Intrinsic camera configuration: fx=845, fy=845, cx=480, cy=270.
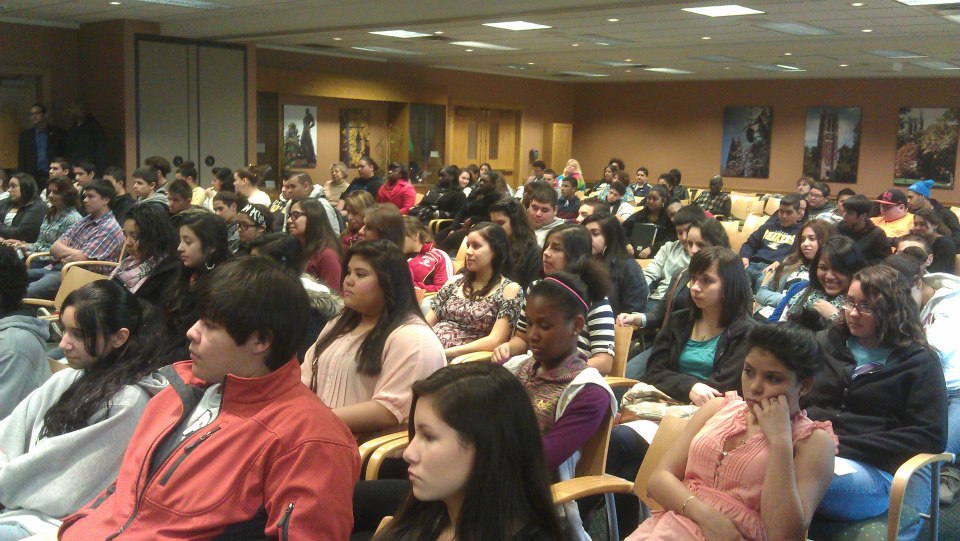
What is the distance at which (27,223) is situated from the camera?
25.6ft

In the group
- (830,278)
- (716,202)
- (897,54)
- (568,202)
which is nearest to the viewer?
(830,278)

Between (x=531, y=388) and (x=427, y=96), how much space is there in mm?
14071

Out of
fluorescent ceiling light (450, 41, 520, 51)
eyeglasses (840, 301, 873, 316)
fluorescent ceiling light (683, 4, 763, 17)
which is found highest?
fluorescent ceiling light (683, 4, 763, 17)

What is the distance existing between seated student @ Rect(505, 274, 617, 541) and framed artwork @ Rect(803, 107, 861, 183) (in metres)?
16.0

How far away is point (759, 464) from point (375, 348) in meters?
1.28

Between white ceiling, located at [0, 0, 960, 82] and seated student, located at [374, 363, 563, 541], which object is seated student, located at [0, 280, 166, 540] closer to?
seated student, located at [374, 363, 563, 541]

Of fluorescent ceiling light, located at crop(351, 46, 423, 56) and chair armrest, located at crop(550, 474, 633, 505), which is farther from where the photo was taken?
fluorescent ceiling light, located at crop(351, 46, 423, 56)

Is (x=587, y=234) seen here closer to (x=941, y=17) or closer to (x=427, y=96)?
(x=941, y=17)

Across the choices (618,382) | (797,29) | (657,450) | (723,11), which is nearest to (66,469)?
(657,450)

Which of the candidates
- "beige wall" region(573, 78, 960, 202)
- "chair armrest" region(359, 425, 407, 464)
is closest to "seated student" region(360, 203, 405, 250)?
"chair armrest" region(359, 425, 407, 464)

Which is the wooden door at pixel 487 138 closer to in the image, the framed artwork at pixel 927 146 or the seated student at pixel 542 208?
the framed artwork at pixel 927 146

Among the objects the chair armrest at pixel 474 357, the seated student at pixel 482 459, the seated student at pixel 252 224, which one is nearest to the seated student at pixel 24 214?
the seated student at pixel 252 224

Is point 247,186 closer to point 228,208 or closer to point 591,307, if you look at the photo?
point 228,208

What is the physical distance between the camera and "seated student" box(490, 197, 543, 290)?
490cm
